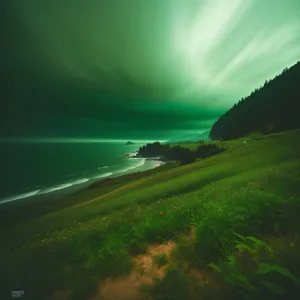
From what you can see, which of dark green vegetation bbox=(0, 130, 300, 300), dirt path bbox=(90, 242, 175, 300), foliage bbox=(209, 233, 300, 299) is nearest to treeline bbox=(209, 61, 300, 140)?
dark green vegetation bbox=(0, 130, 300, 300)

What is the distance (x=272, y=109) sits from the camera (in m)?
103

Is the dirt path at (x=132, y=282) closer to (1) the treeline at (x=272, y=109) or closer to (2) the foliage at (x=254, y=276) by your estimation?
(2) the foliage at (x=254, y=276)

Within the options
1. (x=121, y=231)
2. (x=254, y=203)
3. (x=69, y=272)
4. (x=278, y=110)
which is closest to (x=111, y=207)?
(x=121, y=231)

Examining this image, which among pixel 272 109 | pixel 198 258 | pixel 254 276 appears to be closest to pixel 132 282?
pixel 198 258

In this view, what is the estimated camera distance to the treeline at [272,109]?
8812cm

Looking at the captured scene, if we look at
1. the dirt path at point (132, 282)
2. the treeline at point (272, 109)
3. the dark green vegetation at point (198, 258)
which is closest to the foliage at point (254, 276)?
the dark green vegetation at point (198, 258)

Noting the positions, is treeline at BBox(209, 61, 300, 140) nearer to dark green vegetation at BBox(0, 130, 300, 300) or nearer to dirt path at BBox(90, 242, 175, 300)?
dark green vegetation at BBox(0, 130, 300, 300)

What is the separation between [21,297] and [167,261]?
377 centimetres

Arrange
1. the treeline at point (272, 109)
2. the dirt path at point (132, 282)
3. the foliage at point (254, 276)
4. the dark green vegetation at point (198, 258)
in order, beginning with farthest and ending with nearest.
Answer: the treeline at point (272, 109) < the dirt path at point (132, 282) < the dark green vegetation at point (198, 258) < the foliage at point (254, 276)

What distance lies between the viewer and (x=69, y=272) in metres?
4.61

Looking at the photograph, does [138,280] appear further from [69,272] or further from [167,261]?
[69,272]

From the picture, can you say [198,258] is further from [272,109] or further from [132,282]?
[272,109]

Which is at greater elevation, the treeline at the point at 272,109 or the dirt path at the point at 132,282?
the treeline at the point at 272,109

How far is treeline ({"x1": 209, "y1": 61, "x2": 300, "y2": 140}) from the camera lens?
88.1 metres
